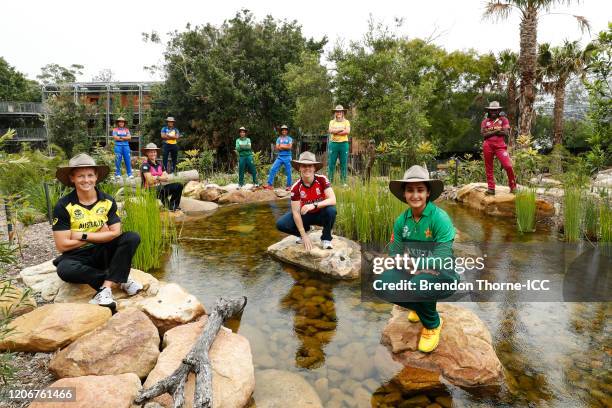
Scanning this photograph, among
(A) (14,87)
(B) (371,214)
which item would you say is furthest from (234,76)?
(A) (14,87)

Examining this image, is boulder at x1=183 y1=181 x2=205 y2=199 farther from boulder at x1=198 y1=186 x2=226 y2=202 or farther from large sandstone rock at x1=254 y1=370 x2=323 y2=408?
large sandstone rock at x1=254 y1=370 x2=323 y2=408

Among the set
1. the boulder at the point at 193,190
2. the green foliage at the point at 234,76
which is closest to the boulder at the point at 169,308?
the boulder at the point at 193,190

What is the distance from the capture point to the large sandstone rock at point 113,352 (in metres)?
2.39

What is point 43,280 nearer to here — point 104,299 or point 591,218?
point 104,299

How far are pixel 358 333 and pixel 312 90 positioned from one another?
13.2 metres

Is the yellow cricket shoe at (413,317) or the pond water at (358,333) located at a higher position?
the yellow cricket shoe at (413,317)

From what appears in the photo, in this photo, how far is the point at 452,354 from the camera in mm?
2662

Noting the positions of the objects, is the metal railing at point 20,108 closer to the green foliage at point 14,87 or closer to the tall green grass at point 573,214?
the green foliage at point 14,87

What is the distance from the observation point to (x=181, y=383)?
7.14 ft

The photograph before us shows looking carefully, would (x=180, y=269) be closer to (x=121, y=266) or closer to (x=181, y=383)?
(x=121, y=266)

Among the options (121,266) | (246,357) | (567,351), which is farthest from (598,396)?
(121,266)

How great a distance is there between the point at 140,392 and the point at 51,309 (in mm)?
1101

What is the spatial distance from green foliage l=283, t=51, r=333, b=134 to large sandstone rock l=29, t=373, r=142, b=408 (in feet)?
45.1

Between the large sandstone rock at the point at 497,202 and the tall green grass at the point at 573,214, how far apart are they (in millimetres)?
1495
